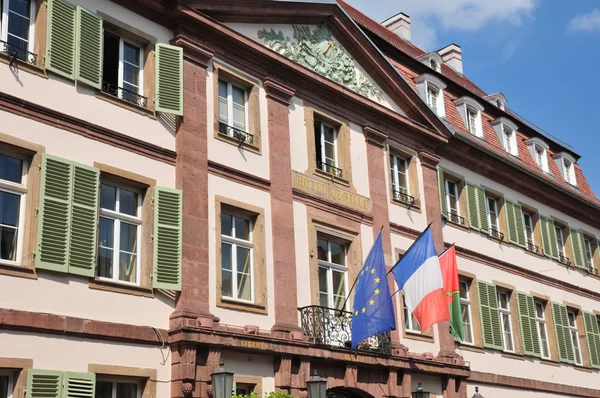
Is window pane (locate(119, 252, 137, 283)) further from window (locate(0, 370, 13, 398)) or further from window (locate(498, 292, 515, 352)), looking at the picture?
window (locate(498, 292, 515, 352))

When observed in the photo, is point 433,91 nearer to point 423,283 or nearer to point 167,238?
point 423,283

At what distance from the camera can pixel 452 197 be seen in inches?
976

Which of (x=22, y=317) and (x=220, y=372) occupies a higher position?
(x=22, y=317)

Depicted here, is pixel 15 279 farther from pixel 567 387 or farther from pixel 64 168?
pixel 567 387

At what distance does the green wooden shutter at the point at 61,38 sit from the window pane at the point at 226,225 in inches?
159


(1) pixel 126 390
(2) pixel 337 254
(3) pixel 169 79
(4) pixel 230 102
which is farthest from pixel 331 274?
(1) pixel 126 390

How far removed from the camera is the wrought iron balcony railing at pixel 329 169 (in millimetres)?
20000

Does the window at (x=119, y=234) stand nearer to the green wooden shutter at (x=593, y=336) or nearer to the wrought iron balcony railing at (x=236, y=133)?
the wrought iron balcony railing at (x=236, y=133)

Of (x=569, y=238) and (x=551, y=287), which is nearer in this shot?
(x=551, y=287)

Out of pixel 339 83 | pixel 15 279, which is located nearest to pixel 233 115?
pixel 339 83

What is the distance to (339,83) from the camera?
2103 centimetres

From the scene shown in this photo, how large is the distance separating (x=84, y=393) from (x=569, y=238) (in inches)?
790

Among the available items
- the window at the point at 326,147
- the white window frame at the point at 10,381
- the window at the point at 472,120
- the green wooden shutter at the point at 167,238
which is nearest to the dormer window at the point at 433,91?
the window at the point at 472,120

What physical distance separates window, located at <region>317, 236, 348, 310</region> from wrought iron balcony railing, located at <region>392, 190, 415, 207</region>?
9.02ft
